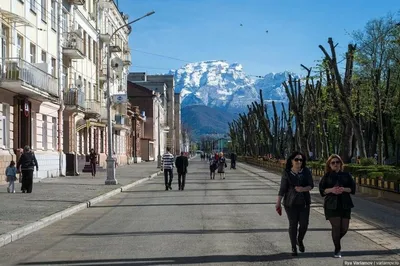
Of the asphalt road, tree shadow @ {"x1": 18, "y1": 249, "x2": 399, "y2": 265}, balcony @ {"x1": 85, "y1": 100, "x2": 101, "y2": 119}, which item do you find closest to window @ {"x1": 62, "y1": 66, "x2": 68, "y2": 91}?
balcony @ {"x1": 85, "y1": 100, "x2": 101, "y2": 119}

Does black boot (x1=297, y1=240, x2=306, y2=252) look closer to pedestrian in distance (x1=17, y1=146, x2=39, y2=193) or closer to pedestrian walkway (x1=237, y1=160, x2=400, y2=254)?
pedestrian walkway (x1=237, y1=160, x2=400, y2=254)

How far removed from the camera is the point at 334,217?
902cm

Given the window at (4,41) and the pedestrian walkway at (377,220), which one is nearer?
the pedestrian walkway at (377,220)

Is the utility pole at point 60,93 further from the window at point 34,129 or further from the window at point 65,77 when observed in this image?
the window at point 34,129

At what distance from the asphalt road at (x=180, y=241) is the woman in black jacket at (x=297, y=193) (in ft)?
1.58

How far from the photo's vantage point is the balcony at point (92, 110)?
45638 mm

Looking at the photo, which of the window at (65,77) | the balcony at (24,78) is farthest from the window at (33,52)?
the window at (65,77)

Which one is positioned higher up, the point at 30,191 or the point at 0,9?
the point at 0,9

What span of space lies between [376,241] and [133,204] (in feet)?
33.7

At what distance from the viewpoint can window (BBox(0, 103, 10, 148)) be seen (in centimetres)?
2759

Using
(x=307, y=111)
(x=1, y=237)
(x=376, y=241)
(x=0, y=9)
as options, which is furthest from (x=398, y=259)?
(x=307, y=111)

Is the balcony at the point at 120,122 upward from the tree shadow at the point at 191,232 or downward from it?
upward

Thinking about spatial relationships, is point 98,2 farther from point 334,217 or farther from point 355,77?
point 334,217

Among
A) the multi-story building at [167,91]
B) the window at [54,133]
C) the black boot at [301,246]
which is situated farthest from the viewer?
the multi-story building at [167,91]
